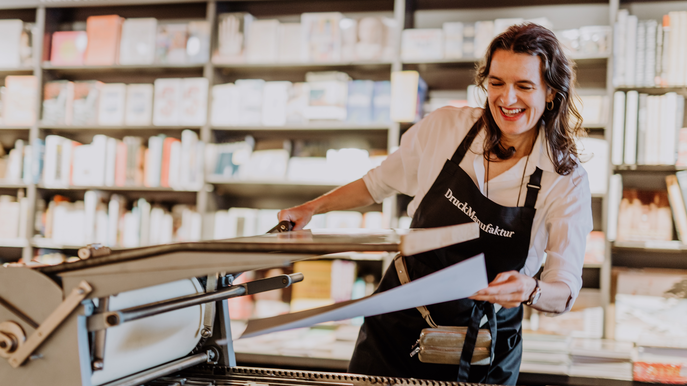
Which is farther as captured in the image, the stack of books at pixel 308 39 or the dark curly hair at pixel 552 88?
the stack of books at pixel 308 39

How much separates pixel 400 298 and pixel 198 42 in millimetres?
2703

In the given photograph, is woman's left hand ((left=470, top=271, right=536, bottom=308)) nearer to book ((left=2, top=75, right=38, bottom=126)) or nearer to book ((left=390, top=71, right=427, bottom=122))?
book ((left=390, top=71, right=427, bottom=122))

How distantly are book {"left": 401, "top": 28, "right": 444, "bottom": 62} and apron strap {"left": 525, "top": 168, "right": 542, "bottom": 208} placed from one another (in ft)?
5.39

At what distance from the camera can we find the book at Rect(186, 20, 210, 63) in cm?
301

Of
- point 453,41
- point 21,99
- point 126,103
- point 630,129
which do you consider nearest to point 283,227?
point 453,41

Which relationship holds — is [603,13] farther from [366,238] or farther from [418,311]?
[366,238]

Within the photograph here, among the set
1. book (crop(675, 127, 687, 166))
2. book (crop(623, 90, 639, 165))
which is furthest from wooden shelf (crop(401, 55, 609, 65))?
book (crop(675, 127, 687, 166))

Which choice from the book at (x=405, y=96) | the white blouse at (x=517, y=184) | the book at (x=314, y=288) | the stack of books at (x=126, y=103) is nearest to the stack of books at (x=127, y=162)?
the stack of books at (x=126, y=103)

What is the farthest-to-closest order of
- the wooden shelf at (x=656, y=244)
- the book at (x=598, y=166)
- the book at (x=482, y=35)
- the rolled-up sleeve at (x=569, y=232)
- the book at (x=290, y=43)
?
the book at (x=290, y=43) → the book at (x=482, y=35) → the book at (x=598, y=166) → the wooden shelf at (x=656, y=244) → the rolled-up sleeve at (x=569, y=232)

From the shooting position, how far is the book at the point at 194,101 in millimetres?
3012

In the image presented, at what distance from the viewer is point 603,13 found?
9.43 ft

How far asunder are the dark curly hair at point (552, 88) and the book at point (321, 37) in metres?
1.63

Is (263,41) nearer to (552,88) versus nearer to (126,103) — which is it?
(126,103)

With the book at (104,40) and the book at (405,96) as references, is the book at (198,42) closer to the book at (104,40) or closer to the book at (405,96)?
the book at (104,40)
